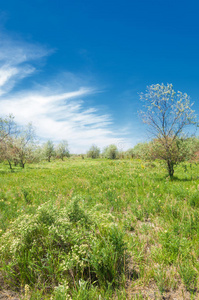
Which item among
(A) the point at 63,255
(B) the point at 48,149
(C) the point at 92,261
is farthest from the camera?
(B) the point at 48,149

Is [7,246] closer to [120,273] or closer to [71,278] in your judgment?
[71,278]

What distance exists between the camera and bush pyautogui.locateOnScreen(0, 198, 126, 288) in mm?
2508

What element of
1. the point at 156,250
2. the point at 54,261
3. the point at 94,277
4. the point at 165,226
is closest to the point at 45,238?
the point at 54,261

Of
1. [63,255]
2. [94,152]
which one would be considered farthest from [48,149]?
[63,255]

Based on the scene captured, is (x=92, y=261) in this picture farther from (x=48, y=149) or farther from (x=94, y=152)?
(x=94, y=152)

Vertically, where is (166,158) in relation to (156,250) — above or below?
above

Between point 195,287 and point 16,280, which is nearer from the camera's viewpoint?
point 195,287

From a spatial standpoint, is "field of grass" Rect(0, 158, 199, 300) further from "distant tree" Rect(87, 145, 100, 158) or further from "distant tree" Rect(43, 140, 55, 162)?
"distant tree" Rect(87, 145, 100, 158)

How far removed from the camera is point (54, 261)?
2791 mm

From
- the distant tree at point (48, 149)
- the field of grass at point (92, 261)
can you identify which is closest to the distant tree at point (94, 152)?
the distant tree at point (48, 149)

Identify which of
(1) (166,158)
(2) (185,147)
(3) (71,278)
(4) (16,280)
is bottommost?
(4) (16,280)

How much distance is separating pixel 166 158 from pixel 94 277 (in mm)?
9899

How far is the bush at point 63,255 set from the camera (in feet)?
8.23

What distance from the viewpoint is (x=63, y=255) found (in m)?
2.79
